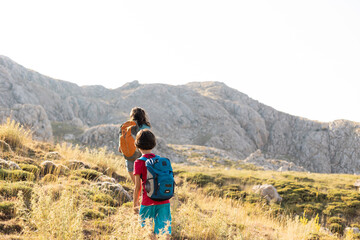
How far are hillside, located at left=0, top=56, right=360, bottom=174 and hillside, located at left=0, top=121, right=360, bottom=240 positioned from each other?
4752 centimetres

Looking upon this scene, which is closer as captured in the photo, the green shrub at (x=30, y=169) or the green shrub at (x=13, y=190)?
the green shrub at (x=13, y=190)

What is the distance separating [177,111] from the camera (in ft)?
248

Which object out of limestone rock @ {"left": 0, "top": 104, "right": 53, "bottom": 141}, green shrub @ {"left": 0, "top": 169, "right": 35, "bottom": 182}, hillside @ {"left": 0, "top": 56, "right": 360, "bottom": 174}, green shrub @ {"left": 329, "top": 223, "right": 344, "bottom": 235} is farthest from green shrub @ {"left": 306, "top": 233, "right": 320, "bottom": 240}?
hillside @ {"left": 0, "top": 56, "right": 360, "bottom": 174}

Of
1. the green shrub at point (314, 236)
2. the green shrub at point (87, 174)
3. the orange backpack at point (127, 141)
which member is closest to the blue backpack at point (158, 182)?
the orange backpack at point (127, 141)

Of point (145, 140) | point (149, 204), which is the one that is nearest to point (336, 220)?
point (149, 204)

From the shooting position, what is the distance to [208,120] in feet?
247

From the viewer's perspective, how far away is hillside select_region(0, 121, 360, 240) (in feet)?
11.2

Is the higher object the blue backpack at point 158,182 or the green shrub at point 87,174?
the blue backpack at point 158,182

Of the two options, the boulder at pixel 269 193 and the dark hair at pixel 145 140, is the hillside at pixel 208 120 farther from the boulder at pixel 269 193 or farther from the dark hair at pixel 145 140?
the dark hair at pixel 145 140

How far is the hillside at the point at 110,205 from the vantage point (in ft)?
11.2

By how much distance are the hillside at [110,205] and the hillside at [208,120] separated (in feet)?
156

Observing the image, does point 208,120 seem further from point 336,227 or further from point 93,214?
point 93,214

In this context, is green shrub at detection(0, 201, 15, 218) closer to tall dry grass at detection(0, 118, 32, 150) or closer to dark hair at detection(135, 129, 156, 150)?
dark hair at detection(135, 129, 156, 150)

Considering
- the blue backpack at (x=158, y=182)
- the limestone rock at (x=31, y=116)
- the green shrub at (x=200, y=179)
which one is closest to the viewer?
the blue backpack at (x=158, y=182)
